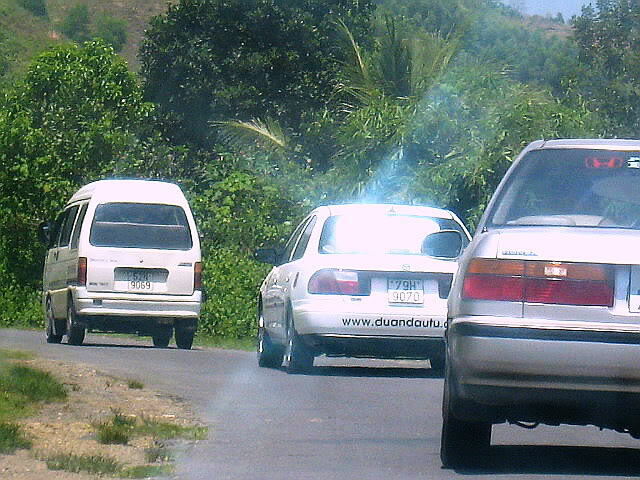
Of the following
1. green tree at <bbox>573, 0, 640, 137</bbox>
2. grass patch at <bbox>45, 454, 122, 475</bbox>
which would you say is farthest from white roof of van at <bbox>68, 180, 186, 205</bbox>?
green tree at <bbox>573, 0, 640, 137</bbox>

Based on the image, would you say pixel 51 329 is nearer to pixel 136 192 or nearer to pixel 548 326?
pixel 136 192

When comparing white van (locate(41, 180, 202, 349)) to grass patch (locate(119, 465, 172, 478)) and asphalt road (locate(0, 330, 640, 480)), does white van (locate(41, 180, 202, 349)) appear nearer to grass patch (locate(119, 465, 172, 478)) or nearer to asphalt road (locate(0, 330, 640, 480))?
asphalt road (locate(0, 330, 640, 480))

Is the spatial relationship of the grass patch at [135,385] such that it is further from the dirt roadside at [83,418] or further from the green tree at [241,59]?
the green tree at [241,59]

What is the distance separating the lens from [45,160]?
33.3 m

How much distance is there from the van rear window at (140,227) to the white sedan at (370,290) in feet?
16.3

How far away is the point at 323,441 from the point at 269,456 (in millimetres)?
821

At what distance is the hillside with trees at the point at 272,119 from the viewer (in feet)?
88.1

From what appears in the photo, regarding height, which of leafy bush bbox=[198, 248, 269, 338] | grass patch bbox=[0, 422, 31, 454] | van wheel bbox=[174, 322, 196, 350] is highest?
grass patch bbox=[0, 422, 31, 454]

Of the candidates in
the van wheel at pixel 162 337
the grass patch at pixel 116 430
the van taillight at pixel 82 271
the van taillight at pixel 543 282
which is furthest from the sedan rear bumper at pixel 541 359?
the van wheel at pixel 162 337

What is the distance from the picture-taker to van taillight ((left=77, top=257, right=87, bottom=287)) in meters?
19.3

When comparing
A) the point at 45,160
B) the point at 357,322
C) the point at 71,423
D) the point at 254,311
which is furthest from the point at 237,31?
the point at 71,423

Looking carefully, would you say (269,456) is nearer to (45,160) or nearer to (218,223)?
(218,223)

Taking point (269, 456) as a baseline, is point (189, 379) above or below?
below

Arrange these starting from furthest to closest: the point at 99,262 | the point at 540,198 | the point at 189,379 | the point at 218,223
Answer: the point at 218,223 → the point at 99,262 → the point at 189,379 → the point at 540,198
